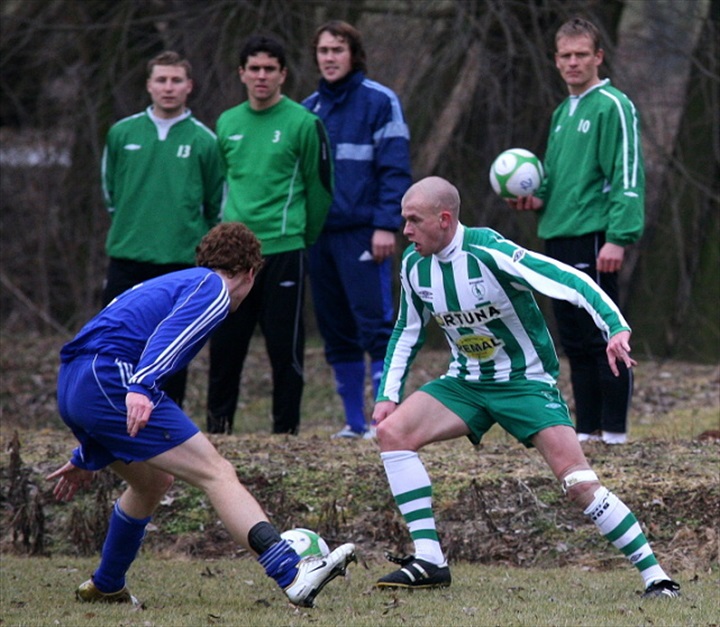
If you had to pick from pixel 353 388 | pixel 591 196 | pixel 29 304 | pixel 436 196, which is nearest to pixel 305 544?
pixel 436 196

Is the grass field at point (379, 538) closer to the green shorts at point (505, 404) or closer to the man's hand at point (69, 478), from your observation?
the man's hand at point (69, 478)

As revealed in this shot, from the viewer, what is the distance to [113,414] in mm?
5676

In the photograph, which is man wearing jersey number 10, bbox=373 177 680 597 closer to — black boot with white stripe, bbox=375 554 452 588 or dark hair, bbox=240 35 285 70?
black boot with white stripe, bbox=375 554 452 588

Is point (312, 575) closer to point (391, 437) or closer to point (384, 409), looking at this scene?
point (391, 437)

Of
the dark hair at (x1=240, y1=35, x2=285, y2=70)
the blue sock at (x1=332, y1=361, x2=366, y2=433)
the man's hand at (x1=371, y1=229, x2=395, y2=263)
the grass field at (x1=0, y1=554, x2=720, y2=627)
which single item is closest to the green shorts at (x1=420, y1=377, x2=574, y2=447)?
the grass field at (x1=0, y1=554, x2=720, y2=627)

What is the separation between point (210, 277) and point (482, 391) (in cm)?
143

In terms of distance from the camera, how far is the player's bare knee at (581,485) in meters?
5.97

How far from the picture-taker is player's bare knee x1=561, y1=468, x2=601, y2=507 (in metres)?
5.97

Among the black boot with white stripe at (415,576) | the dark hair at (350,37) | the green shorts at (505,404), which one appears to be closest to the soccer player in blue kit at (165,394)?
the black boot with white stripe at (415,576)

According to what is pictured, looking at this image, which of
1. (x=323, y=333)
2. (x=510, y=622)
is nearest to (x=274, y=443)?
(x=323, y=333)

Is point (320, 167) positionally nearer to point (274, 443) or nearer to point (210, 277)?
point (274, 443)

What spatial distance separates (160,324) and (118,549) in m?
1.16

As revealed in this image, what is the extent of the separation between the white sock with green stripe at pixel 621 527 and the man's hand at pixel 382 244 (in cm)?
318

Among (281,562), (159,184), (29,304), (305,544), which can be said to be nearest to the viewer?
(281,562)
